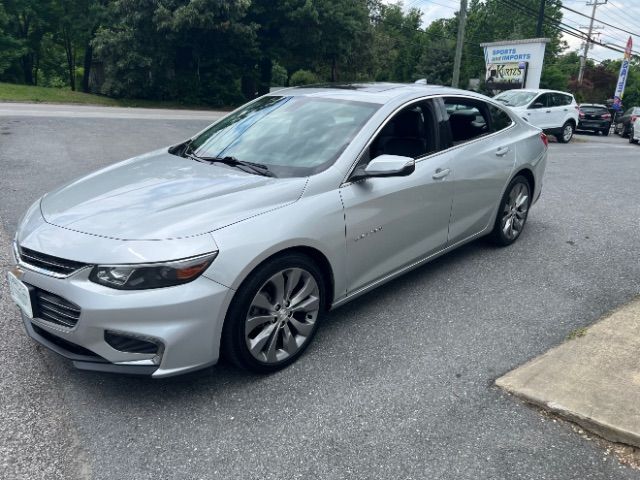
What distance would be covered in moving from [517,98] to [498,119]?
13347 mm

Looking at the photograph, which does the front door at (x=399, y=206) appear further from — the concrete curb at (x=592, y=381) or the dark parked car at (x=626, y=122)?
the dark parked car at (x=626, y=122)

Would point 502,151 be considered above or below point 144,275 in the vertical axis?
above

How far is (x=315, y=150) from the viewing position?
3.53 m

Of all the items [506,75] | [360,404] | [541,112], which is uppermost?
[506,75]

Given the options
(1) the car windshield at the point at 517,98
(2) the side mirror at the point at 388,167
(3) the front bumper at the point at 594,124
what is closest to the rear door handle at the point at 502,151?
(2) the side mirror at the point at 388,167

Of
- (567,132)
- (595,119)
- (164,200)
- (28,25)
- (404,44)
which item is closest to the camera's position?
(164,200)

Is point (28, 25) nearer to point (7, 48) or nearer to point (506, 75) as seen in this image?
point (7, 48)

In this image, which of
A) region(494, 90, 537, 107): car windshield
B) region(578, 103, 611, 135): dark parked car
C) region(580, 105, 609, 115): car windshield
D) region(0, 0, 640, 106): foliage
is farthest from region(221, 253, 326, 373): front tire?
region(580, 105, 609, 115): car windshield

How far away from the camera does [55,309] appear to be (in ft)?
8.70

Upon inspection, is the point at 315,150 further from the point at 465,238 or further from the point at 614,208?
the point at 614,208

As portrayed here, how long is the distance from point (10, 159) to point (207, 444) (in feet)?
26.1

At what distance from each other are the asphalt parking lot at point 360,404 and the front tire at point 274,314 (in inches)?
5.9

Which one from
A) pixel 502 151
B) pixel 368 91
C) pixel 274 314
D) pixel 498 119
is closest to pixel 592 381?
pixel 274 314

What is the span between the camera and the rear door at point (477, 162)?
431cm
